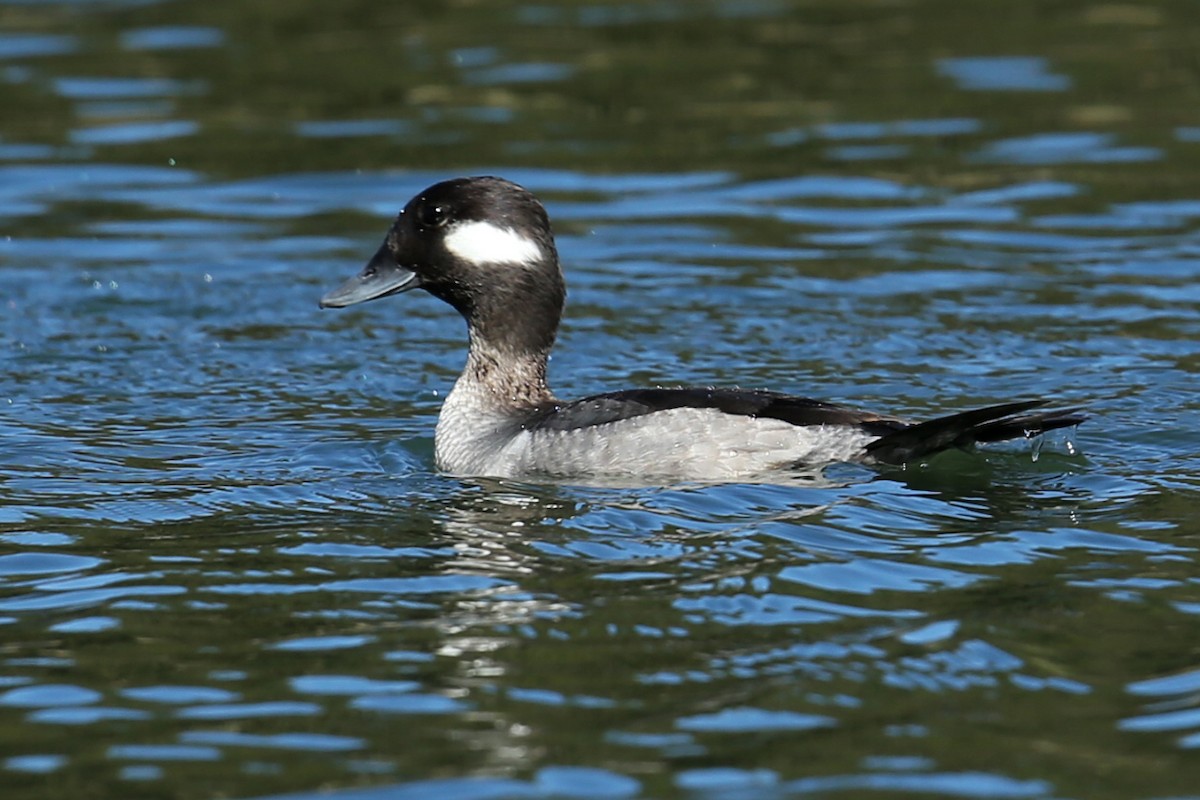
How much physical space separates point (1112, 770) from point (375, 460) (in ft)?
15.6

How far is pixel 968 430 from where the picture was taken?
8242 millimetres

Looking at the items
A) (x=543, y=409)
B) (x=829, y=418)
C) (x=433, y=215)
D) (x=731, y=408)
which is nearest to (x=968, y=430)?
(x=829, y=418)

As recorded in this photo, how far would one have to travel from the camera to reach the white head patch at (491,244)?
9.37 meters

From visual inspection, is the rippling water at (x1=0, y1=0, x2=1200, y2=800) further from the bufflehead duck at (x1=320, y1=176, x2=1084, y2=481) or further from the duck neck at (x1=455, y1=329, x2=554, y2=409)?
the duck neck at (x1=455, y1=329, x2=554, y2=409)

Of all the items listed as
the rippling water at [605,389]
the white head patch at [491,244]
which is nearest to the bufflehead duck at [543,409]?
the white head patch at [491,244]

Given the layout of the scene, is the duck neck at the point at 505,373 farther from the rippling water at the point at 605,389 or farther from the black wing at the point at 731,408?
the black wing at the point at 731,408

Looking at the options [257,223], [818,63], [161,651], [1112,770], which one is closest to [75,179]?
[257,223]

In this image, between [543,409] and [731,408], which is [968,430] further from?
[543,409]

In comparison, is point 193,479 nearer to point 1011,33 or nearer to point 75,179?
point 75,179

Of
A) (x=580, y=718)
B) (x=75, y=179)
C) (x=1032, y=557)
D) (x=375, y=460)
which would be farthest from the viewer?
(x=75, y=179)

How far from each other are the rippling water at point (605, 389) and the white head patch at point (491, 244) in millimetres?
1095

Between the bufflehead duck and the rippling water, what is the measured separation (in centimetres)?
23

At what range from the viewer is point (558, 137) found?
1644 centimetres

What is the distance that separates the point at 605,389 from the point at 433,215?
1965 millimetres
